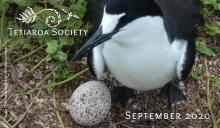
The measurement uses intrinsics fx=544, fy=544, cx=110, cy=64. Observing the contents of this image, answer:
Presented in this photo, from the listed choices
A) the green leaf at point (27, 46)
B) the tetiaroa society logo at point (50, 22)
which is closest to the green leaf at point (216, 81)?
the tetiaroa society logo at point (50, 22)

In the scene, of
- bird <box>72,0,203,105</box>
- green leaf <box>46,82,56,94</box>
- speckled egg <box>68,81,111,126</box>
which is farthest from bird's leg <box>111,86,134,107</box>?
green leaf <box>46,82,56,94</box>

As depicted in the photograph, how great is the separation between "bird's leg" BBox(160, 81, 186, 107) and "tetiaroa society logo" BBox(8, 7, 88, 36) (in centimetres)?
44

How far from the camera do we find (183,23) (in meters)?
2.18

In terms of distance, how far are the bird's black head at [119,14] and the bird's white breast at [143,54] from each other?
0.8 inches

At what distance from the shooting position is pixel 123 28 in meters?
1.75

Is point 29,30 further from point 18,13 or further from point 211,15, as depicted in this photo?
point 211,15

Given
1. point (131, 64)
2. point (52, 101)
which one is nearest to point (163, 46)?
point (131, 64)

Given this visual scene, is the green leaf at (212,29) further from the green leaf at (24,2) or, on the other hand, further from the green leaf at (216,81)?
the green leaf at (24,2)

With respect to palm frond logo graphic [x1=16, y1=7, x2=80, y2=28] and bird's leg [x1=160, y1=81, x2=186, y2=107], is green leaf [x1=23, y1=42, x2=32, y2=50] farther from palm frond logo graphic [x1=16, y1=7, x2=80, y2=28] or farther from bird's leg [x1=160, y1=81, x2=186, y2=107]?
bird's leg [x1=160, y1=81, x2=186, y2=107]

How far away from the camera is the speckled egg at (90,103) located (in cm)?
218

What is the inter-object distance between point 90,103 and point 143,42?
1.45 ft

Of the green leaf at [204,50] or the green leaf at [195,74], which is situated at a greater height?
the green leaf at [204,50]

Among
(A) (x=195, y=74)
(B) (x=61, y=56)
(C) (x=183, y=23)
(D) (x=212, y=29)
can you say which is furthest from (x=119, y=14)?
(D) (x=212, y=29)

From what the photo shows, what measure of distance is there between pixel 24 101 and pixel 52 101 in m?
0.12
